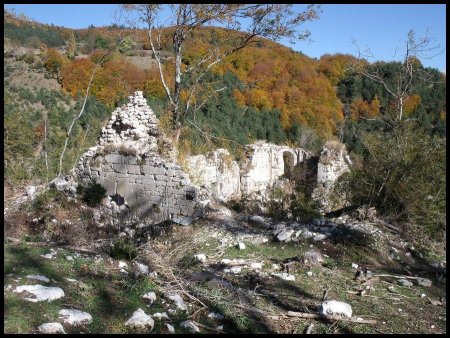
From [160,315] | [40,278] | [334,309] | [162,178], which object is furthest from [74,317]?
[162,178]

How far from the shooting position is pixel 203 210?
889 cm

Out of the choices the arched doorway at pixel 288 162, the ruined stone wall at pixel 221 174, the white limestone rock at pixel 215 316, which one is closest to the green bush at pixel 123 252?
the white limestone rock at pixel 215 316

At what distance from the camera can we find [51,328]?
10.6ft

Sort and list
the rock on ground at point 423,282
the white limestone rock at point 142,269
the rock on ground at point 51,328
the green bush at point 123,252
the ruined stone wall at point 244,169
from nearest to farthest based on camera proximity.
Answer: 1. the rock on ground at point 51,328
2. the white limestone rock at point 142,269
3. the green bush at point 123,252
4. the rock on ground at point 423,282
5. the ruined stone wall at point 244,169

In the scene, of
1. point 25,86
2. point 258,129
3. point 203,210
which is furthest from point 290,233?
point 25,86

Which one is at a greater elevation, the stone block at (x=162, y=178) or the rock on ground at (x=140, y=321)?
the stone block at (x=162, y=178)

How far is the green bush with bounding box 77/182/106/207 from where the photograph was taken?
31.6 ft

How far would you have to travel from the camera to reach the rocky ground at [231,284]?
3.75 metres

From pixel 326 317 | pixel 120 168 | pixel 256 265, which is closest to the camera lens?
pixel 326 317

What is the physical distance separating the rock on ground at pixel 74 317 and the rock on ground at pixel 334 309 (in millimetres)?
2423

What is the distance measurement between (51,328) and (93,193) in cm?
669

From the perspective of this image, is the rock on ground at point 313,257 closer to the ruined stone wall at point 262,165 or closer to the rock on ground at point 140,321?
the rock on ground at point 140,321

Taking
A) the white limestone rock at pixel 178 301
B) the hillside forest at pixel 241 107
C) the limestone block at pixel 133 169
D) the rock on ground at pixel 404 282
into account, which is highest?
the hillside forest at pixel 241 107

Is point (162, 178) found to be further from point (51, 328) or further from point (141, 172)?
point (51, 328)
